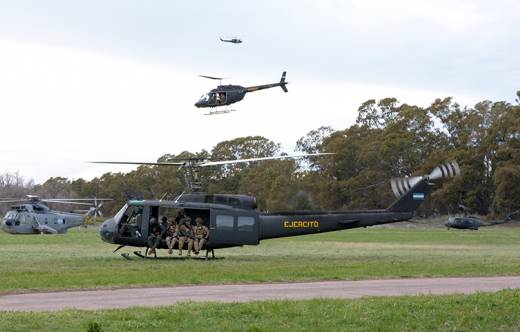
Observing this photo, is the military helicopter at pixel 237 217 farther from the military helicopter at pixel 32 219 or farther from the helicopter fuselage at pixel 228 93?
the military helicopter at pixel 32 219

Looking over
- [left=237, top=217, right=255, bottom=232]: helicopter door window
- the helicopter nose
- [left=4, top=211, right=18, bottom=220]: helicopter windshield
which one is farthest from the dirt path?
[left=4, top=211, right=18, bottom=220]: helicopter windshield

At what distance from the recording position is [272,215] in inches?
1240

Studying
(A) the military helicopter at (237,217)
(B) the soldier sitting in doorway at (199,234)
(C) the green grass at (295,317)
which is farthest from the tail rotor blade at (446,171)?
(C) the green grass at (295,317)

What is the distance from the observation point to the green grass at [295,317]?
42.5 ft

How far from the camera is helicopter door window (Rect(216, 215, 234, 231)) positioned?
3019cm

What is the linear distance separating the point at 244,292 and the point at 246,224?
12.2m

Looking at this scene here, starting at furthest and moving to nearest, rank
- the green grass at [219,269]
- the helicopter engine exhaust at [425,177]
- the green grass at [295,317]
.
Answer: the helicopter engine exhaust at [425,177]
the green grass at [219,269]
the green grass at [295,317]

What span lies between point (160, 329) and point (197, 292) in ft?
18.8

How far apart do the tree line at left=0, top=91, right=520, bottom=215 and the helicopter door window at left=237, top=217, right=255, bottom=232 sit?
4957 centimetres

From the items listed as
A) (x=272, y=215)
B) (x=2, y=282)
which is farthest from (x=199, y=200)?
(x=2, y=282)

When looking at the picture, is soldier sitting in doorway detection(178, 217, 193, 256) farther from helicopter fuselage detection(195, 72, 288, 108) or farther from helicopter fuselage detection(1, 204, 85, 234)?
helicopter fuselage detection(1, 204, 85, 234)

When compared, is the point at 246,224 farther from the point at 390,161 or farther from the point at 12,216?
the point at 390,161

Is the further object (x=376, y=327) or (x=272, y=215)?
(x=272, y=215)

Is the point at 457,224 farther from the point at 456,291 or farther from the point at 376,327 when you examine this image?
the point at 376,327
